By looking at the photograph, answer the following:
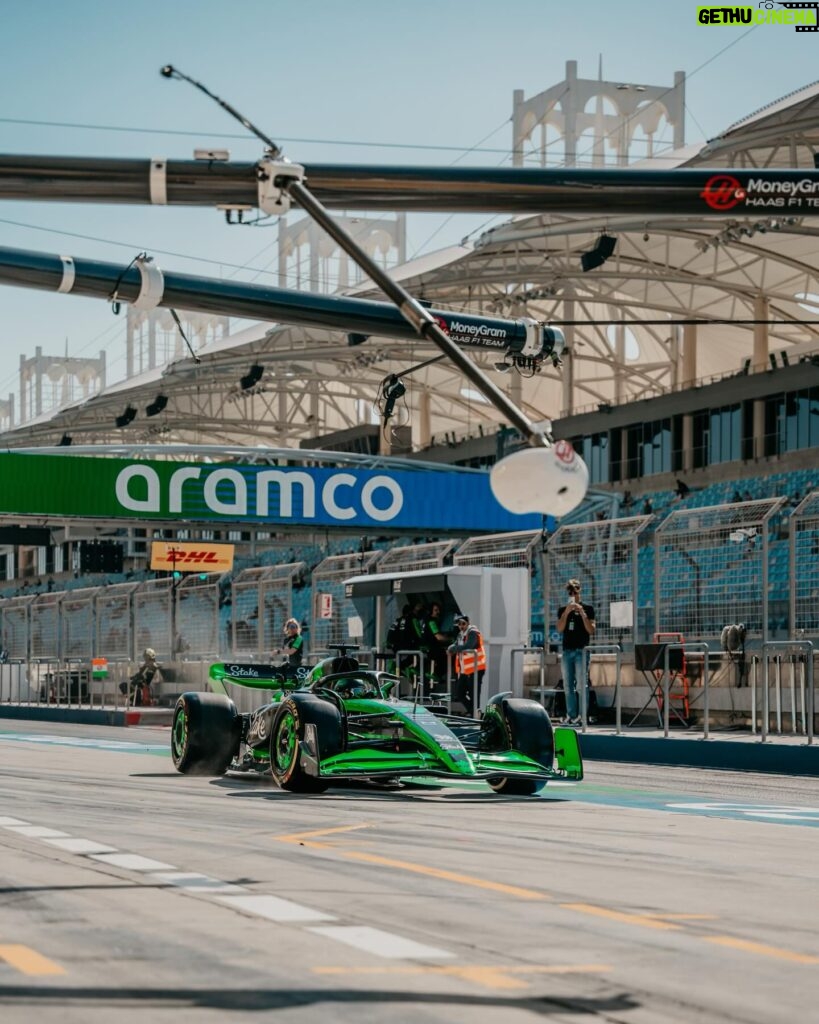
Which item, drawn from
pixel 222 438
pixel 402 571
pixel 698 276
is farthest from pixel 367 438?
pixel 402 571

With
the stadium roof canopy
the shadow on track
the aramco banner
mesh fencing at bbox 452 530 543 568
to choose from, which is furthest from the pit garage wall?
the shadow on track

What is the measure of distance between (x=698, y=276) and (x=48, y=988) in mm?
51708

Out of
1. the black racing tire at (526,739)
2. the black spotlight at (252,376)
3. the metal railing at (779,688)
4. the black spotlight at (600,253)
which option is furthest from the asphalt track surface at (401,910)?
the black spotlight at (252,376)

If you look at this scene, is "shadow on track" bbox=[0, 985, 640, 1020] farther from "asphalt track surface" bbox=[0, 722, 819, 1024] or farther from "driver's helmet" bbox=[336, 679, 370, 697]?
"driver's helmet" bbox=[336, 679, 370, 697]

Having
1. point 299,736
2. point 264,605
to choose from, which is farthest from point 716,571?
point 264,605

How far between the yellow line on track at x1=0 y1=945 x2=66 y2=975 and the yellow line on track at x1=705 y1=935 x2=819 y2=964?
8.47 ft

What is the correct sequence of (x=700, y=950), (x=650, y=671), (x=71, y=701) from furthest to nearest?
(x=71, y=701) → (x=650, y=671) → (x=700, y=950)

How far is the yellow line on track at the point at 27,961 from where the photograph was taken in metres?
5.98

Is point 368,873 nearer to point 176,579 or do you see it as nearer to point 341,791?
point 341,791

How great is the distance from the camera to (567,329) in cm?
6362

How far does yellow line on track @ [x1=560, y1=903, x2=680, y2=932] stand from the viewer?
7168mm

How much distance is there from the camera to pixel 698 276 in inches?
2183

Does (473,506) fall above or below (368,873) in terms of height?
above

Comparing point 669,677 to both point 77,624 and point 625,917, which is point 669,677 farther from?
point 77,624
